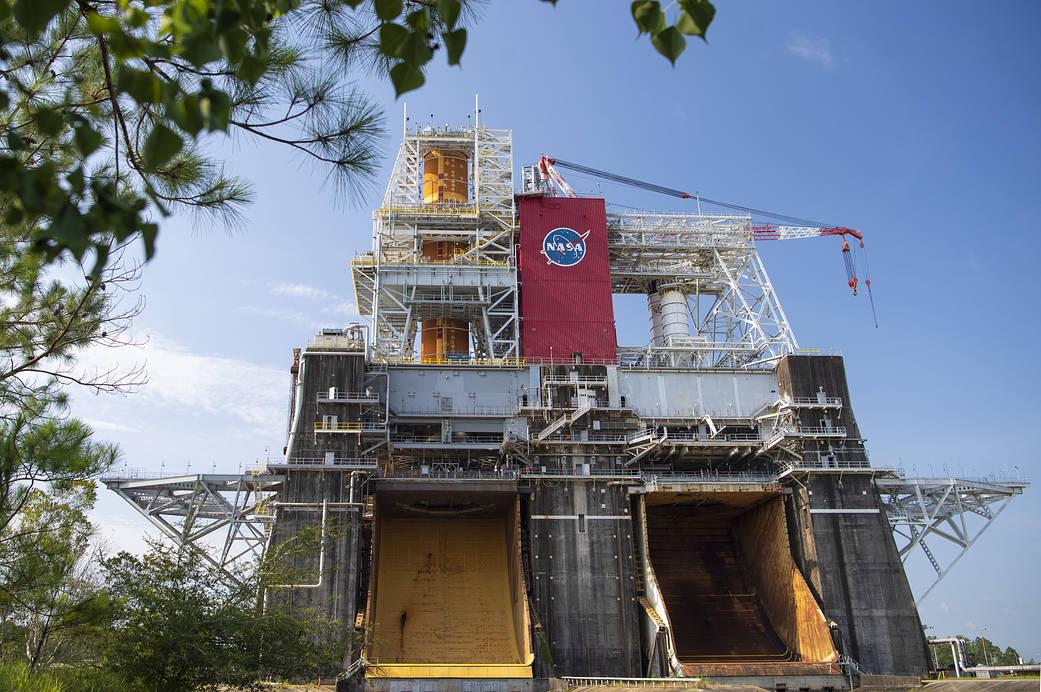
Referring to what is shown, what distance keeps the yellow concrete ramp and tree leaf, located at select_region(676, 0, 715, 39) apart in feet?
117

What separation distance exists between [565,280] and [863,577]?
72.8 ft

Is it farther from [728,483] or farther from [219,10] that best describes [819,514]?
[219,10]

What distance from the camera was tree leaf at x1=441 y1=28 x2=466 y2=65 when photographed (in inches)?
208

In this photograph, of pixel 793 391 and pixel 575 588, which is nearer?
pixel 575 588

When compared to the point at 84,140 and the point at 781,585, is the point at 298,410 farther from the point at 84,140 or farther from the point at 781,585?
the point at 84,140

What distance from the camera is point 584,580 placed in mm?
41938

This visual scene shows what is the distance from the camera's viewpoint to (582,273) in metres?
51.4

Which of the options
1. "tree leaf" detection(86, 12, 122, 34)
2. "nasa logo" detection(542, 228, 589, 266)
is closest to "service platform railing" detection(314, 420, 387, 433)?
"nasa logo" detection(542, 228, 589, 266)

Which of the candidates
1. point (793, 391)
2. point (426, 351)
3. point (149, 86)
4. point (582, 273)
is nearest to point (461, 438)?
point (426, 351)

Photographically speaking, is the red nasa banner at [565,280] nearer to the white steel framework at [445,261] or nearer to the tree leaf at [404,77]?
the white steel framework at [445,261]

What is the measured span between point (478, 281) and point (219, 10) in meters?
45.8

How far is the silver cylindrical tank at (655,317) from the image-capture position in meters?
55.8

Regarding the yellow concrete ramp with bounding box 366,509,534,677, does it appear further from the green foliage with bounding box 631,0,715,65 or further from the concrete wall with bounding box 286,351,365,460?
the green foliage with bounding box 631,0,715,65

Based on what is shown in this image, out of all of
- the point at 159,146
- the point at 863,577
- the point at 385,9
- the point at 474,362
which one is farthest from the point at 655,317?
the point at 159,146
